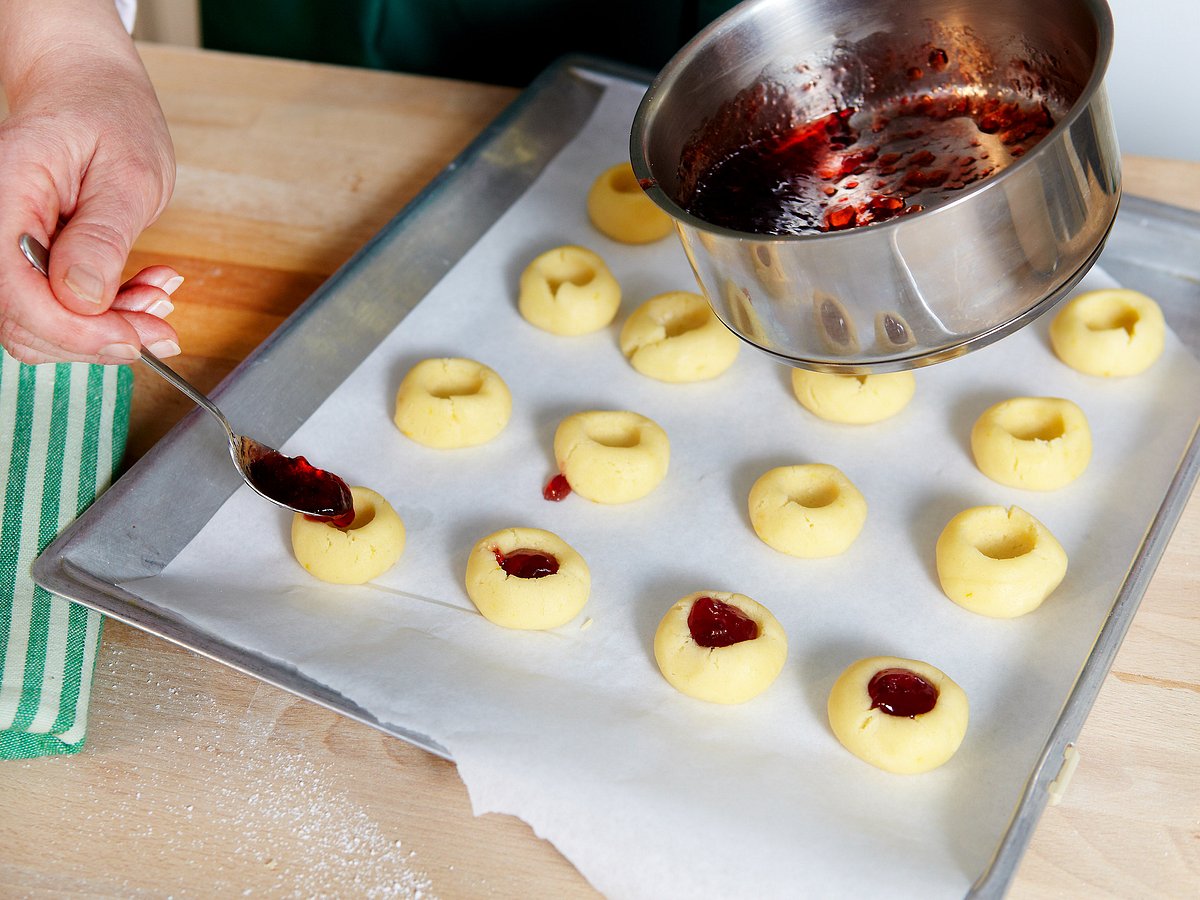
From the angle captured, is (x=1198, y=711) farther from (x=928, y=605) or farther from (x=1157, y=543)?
(x=928, y=605)

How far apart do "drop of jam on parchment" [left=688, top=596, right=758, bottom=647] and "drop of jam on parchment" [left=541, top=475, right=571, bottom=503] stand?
0.90 feet

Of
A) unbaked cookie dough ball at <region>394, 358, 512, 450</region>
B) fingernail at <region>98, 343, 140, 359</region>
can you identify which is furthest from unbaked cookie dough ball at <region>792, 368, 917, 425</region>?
fingernail at <region>98, 343, 140, 359</region>

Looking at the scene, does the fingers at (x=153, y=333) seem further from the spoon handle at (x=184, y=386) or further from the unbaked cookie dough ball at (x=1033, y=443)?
the unbaked cookie dough ball at (x=1033, y=443)

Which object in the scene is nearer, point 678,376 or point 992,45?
point 992,45

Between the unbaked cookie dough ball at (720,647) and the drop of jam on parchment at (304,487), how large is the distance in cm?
42

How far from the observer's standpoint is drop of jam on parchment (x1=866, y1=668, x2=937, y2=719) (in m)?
1.20

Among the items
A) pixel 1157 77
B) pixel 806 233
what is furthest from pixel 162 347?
pixel 1157 77

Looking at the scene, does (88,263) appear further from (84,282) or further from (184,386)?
(184,386)

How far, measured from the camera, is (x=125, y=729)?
48.2 inches

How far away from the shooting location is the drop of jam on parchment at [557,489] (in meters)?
1.50

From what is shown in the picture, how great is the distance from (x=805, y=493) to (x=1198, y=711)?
1.67 feet

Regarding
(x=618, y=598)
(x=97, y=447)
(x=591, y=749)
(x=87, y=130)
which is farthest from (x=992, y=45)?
(x=97, y=447)

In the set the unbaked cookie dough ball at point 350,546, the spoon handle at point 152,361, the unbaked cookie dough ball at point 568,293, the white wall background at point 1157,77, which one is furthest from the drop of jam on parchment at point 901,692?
the white wall background at point 1157,77

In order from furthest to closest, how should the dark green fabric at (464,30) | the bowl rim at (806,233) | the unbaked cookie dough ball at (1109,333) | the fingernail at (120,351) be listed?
the dark green fabric at (464,30) → the unbaked cookie dough ball at (1109,333) → the fingernail at (120,351) → the bowl rim at (806,233)
